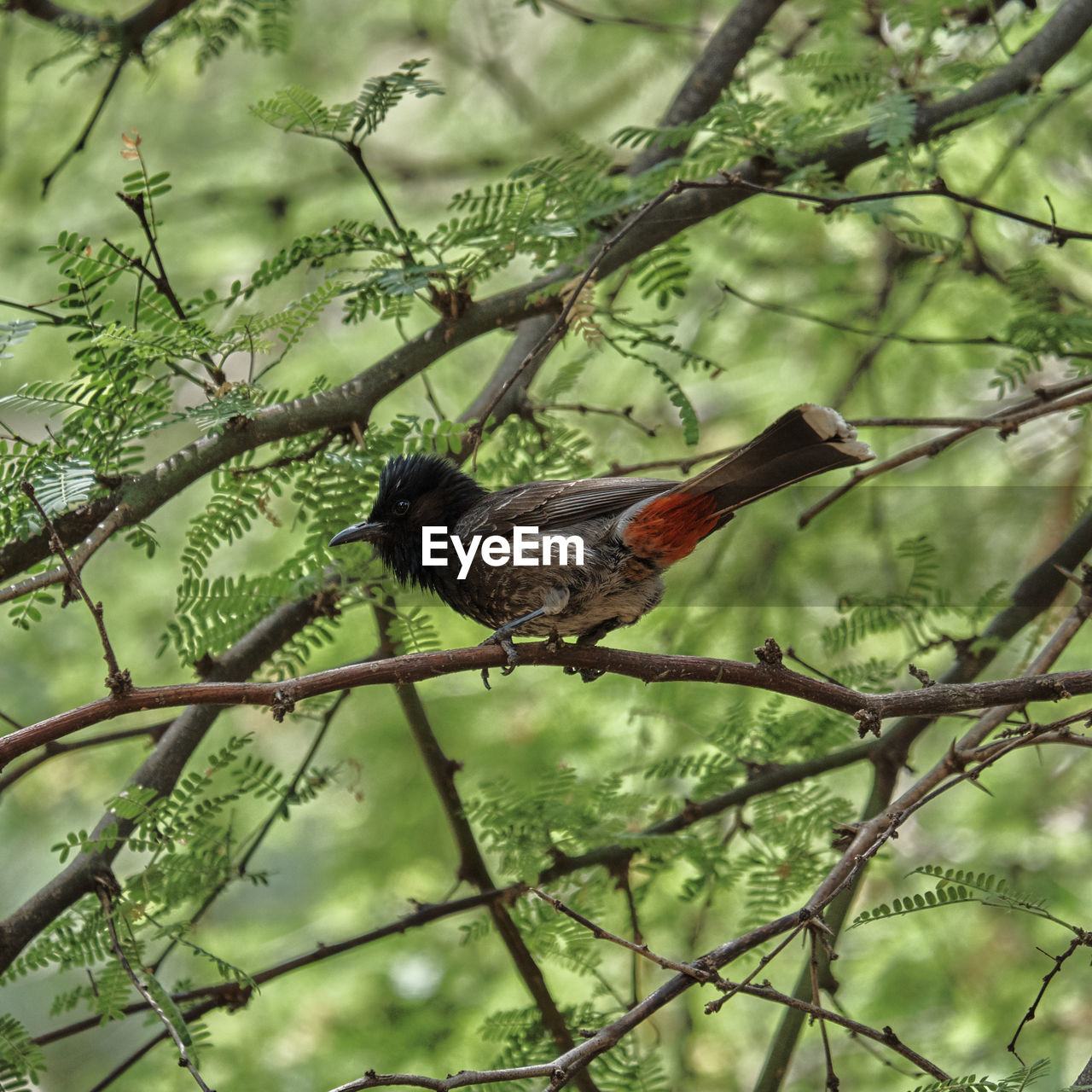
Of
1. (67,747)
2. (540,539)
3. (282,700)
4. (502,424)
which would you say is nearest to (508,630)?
(540,539)

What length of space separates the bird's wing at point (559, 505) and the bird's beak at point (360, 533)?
0.27m

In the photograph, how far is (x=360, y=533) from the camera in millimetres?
3119

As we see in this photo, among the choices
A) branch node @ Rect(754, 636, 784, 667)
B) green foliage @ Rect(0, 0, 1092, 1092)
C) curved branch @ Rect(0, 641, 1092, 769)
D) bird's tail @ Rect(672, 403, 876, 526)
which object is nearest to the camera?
curved branch @ Rect(0, 641, 1092, 769)

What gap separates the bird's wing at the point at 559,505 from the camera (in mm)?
3223

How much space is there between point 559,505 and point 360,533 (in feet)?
1.87

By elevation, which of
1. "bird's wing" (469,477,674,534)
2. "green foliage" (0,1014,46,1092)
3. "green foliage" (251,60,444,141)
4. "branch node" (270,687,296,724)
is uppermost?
"green foliage" (251,60,444,141)

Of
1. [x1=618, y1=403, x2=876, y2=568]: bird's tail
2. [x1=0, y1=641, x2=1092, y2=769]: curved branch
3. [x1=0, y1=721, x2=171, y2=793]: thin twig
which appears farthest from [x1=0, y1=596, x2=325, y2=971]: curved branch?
[x1=618, y1=403, x2=876, y2=568]: bird's tail

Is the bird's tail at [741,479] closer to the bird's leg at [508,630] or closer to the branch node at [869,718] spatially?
the bird's leg at [508,630]

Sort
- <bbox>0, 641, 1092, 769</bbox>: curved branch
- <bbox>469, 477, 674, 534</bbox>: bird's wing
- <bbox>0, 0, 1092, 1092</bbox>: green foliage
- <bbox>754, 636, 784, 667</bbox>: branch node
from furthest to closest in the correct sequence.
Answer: <bbox>469, 477, 674, 534</bbox>: bird's wing → <bbox>0, 0, 1092, 1092</bbox>: green foliage → <bbox>754, 636, 784, 667</bbox>: branch node → <bbox>0, 641, 1092, 769</bbox>: curved branch

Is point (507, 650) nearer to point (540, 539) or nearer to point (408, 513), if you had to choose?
point (540, 539)

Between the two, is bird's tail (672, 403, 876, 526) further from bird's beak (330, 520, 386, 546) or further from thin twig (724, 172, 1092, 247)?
bird's beak (330, 520, 386, 546)

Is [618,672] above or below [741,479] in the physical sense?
below

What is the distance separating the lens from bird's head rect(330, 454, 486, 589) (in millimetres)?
3156

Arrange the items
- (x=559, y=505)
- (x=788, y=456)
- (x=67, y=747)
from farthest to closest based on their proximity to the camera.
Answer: (x=67, y=747), (x=559, y=505), (x=788, y=456)
